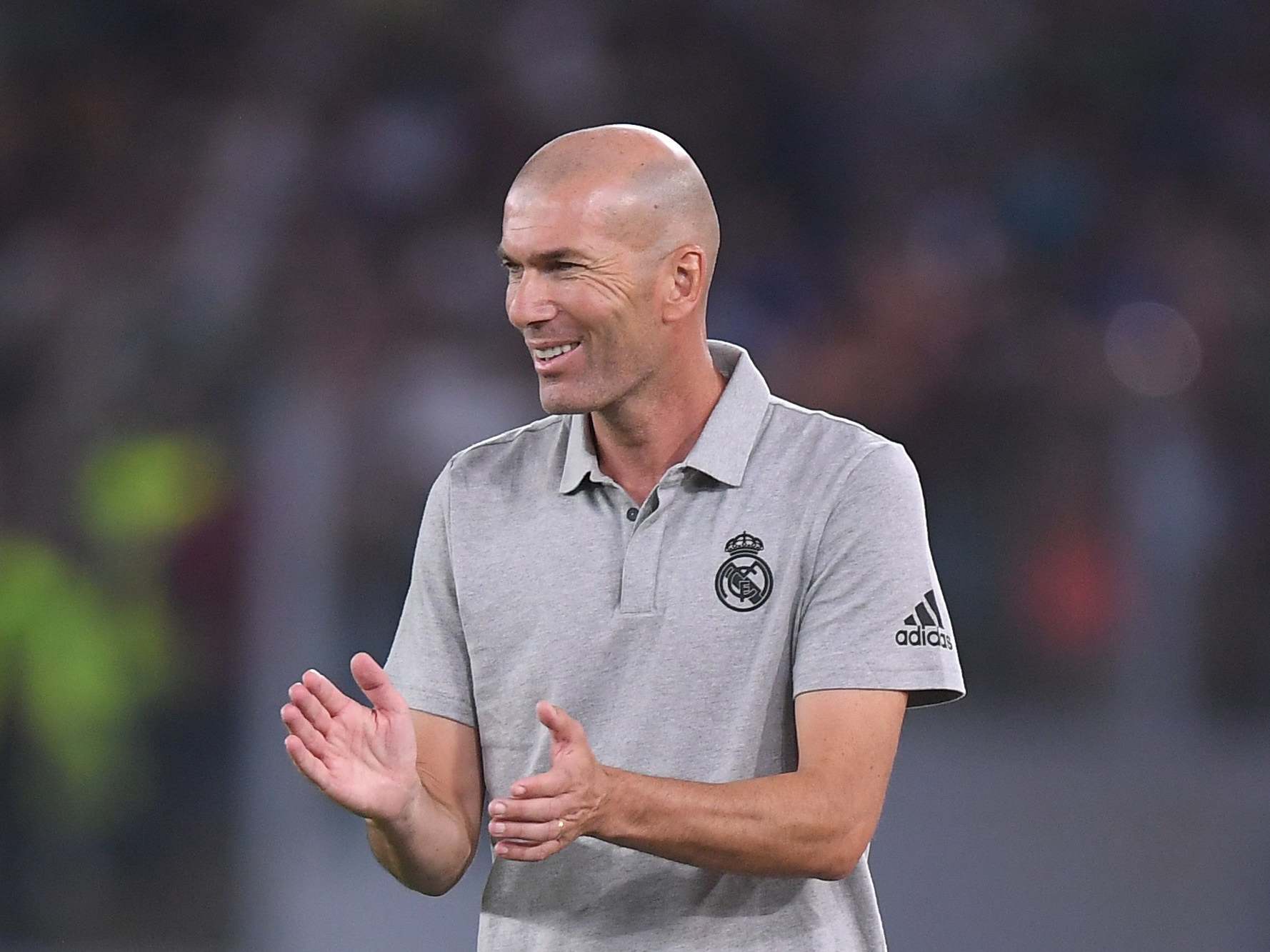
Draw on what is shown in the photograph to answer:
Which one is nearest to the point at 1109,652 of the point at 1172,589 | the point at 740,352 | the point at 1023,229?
the point at 1172,589

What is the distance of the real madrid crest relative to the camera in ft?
5.13

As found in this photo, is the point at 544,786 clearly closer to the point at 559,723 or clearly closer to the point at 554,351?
the point at 559,723

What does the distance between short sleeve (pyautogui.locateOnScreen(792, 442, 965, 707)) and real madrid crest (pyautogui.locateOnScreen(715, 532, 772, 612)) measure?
0.04 m

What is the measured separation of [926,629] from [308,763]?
22.5 inches

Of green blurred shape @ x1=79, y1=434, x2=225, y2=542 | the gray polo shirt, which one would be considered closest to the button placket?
the gray polo shirt

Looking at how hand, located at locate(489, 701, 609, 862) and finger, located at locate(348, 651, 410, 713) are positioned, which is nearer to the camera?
hand, located at locate(489, 701, 609, 862)

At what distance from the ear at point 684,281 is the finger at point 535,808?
1.78ft

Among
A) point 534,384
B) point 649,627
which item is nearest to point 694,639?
point 649,627

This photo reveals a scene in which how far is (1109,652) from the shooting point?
356 centimetres

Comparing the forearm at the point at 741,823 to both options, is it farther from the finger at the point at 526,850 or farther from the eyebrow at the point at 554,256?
the eyebrow at the point at 554,256

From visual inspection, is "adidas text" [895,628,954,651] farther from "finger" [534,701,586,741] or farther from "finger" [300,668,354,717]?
"finger" [300,668,354,717]

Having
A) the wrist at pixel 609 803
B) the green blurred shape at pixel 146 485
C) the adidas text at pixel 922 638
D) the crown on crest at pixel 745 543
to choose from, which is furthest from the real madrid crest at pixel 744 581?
the green blurred shape at pixel 146 485

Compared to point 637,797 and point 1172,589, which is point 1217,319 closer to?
point 1172,589

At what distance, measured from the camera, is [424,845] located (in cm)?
156
